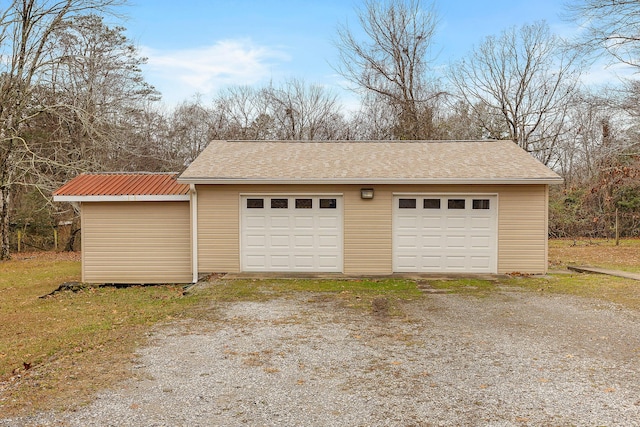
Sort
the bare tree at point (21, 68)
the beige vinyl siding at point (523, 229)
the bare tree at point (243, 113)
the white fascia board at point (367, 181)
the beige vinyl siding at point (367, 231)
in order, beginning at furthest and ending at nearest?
the bare tree at point (243, 113), the bare tree at point (21, 68), the beige vinyl siding at point (367, 231), the beige vinyl siding at point (523, 229), the white fascia board at point (367, 181)

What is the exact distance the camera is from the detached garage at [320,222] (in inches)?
419

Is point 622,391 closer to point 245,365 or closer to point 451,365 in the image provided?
point 451,365

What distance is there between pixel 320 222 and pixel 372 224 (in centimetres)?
117

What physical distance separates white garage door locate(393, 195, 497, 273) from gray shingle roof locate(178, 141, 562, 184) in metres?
0.60


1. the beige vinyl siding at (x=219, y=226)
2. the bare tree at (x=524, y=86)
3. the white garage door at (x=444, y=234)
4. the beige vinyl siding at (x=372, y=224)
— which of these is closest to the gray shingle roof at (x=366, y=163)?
the beige vinyl siding at (x=372, y=224)

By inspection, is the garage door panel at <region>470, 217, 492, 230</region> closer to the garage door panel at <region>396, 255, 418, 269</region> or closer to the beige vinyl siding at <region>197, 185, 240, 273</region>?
the garage door panel at <region>396, 255, 418, 269</region>

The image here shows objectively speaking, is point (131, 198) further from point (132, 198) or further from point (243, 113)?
point (243, 113)

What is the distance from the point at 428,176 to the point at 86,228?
793 cm

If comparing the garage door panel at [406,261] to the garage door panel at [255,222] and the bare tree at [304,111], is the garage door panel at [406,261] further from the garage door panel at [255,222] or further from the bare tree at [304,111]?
the bare tree at [304,111]

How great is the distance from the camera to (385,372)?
15.0 ft

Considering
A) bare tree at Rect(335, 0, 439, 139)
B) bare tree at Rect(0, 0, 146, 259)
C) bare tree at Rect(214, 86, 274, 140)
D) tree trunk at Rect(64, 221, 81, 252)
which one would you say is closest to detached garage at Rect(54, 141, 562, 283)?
bare tree at Rect(0, 0, 146, 259)

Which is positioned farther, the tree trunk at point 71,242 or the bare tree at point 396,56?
the bare tree at point 396,56

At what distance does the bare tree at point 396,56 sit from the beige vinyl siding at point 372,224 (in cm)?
1395

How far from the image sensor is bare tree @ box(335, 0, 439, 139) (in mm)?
24516
